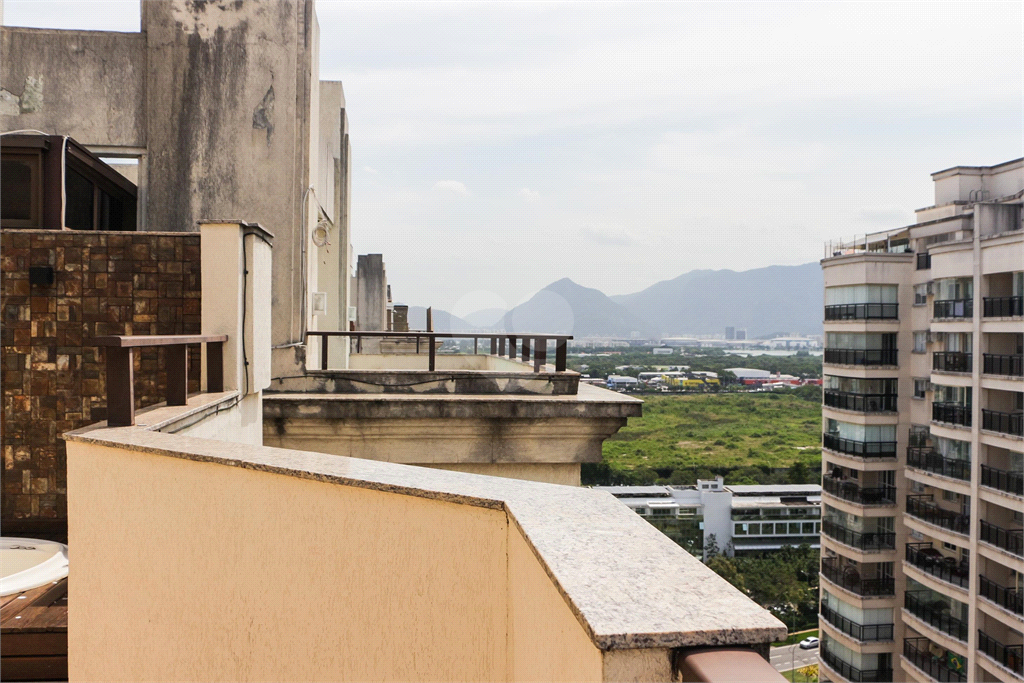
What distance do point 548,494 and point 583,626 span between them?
3.26 feet

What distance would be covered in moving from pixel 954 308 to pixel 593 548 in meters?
17.7

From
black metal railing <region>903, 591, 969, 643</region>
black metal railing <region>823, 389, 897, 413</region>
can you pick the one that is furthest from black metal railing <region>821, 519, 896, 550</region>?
black metal railing <region>823, 389, 897, 413</region>

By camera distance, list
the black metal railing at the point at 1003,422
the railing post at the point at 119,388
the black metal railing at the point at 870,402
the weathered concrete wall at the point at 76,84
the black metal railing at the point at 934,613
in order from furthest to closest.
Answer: the black metal railing at the point at 870,402 < the black metal railing at the point at 934,613 < the black metal railing at the point at 1003,422 < the weathered concrete wall at the point at 76,84 < the railing post at the point at 119,388

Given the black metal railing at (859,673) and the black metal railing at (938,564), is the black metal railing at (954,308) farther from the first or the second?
the black metal railing at (859,673)

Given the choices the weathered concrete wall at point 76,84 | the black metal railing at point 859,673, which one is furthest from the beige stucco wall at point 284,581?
the black metal railing at point 859,673

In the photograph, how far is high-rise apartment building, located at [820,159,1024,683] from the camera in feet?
49.0

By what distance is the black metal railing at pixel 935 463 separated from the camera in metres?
16.2

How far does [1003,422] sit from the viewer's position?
15.0m

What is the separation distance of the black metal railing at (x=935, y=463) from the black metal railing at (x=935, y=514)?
85cm

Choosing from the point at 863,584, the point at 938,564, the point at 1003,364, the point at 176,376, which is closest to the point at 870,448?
the point at 938,564

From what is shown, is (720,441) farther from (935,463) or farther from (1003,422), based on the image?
(1003,422)

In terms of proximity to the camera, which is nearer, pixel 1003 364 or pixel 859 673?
pixel 1003 364

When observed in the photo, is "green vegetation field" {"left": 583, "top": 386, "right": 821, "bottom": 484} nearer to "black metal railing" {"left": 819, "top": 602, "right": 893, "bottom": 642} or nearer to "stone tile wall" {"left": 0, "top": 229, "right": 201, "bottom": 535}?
"black metal railing" {"left": 819, "top": 602, "right": 893, "bottom": 642}

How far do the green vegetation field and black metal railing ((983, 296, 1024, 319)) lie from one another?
50138mm
